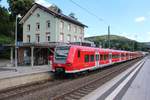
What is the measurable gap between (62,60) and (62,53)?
→ 585mm

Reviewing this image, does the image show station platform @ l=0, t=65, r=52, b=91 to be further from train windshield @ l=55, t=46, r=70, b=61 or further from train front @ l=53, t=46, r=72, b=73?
train windshield @ l=55, t=46, r=70, b=61

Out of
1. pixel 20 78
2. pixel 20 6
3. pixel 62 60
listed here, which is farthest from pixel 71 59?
pixel 20 6

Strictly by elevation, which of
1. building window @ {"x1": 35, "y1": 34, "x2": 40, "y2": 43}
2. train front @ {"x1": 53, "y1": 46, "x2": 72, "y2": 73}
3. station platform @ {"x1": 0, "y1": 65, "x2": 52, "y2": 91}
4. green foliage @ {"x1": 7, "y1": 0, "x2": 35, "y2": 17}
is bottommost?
station platform @ {"x1": 0, "y1": 65, "x2": 52, "y2": 91}

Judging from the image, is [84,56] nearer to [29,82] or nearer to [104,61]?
[29,82]

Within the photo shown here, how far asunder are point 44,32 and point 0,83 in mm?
31794

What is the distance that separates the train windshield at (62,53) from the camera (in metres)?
20.5

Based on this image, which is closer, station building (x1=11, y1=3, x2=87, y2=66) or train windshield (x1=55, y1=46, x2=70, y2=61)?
train windshield (x1=55, y1=46, x2=70, y2=61)

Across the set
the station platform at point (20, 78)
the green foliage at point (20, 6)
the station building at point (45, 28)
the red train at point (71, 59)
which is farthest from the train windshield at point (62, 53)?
the green foliage at point (20, 6)

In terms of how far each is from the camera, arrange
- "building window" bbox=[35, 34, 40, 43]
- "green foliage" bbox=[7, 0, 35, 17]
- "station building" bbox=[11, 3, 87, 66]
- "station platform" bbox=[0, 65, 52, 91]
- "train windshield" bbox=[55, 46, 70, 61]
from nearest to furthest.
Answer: "station platform" bbox=[0, 65, 52, 91] → "train windshield" bbox=[55, 46, 70, 61] → "station building" bbox=[11, 3, 87, 66] → "building window" bbox=[35, 34, 40, 43] → "green foliage" bbox=[7, 0, 35, 17]

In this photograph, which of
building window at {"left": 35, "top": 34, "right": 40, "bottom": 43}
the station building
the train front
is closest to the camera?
the train front

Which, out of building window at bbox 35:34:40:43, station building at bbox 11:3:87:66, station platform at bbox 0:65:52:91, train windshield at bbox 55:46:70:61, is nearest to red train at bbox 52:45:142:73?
train windshield at bbox 55:46:70:61

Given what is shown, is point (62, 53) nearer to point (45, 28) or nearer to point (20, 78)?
point (20, 78)

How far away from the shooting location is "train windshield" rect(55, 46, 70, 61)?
20522 mm

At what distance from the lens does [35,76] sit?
62.7 feet
